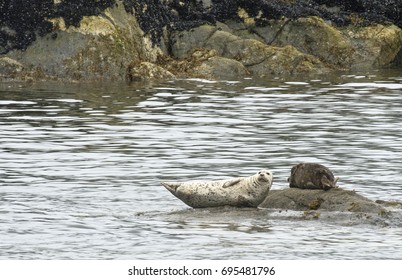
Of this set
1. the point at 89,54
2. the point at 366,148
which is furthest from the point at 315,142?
the point at 89,54

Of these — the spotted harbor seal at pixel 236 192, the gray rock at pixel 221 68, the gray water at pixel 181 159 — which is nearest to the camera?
the gray water at pixel 181 159

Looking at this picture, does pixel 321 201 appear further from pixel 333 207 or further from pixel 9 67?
pixel 9 67

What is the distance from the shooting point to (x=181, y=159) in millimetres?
22891

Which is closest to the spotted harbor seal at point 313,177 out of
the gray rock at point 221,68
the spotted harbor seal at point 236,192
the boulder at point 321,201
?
the boulder at point 321,201

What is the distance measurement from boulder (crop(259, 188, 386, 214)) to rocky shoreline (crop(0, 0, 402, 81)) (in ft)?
77.4

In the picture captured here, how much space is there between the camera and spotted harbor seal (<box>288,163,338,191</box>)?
17.0 meters

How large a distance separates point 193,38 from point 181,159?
21.6m

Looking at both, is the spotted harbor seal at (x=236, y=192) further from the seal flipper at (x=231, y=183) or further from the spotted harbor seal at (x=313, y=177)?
the spotted harbor seal at (x=313, y=177)

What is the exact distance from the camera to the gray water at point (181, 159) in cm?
1470

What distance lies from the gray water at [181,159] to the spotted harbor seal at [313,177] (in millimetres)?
841

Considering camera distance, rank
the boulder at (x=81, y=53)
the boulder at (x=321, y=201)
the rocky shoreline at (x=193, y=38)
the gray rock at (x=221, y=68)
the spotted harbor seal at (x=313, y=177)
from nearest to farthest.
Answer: the boulder at (x=321, y=201) < the spotted harbor seal at (x=313, y=177) < the boulder at (x=81, y=53) < the rocky shoreline at (x=193, y=38) < the gray rock at (x=221, y=68)

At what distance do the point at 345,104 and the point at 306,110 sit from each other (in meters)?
1.96

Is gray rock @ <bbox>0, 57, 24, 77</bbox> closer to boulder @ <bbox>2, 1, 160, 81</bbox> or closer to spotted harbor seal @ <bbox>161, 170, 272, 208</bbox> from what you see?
boulder @ <bbox>2, 1, 160, 81</bbox>

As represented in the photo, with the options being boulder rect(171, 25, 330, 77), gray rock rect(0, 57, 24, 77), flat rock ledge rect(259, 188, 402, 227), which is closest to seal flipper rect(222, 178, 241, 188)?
flat rock ledge rect(259, 188, 402, 227)
